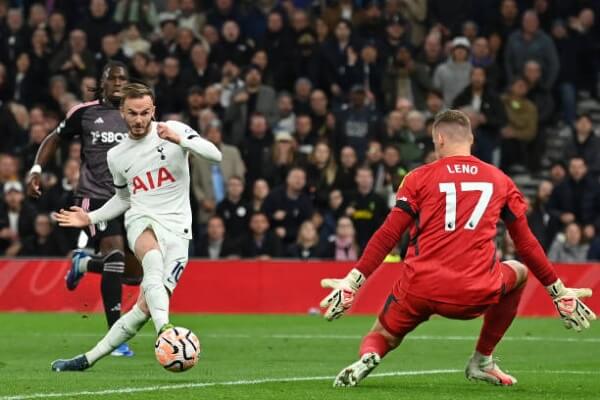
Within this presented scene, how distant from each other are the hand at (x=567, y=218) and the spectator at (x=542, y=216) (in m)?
0.31

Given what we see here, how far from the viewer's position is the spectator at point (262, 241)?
72.0 ft

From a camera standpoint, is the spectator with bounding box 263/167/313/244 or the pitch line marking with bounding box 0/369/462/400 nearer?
the pitch line marking with bounding box 0/369/462/400

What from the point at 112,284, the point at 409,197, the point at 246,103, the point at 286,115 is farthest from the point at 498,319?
the point at 246,103

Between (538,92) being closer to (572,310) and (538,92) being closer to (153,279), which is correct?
(153,279)

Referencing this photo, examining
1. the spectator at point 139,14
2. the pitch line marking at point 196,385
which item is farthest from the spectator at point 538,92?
the pitch line marking at point 196,385

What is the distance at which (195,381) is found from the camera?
1075 centimetres

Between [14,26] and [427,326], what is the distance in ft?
35.3

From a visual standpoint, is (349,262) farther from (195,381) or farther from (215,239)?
(195,381)

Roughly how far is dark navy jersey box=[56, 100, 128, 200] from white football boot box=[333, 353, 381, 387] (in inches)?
183

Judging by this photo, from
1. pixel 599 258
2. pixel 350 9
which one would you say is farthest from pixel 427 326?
pixel 350 9

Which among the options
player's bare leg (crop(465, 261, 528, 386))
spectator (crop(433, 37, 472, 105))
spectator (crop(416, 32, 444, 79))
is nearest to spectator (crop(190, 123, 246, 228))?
spectator (crop(433, 37, 472, 105))

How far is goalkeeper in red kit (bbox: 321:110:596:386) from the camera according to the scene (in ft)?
31.7

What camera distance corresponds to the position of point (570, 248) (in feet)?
72.2

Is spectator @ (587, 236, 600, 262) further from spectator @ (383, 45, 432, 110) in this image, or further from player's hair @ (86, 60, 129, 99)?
player's hair @ (86, 60, 129, 99)
